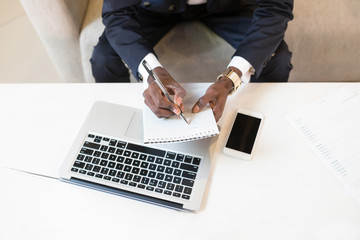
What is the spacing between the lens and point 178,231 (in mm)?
658

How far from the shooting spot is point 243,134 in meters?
0.79

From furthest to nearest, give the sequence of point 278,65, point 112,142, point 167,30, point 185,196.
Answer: point 167,30, point 278,65, point 112,142, point 185,196

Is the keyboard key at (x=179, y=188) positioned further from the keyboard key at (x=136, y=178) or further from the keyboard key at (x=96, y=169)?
the keyboard key at (x=96, y=169)

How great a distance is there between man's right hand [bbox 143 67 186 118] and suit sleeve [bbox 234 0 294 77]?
10.3 inches

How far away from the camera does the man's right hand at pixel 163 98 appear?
77cm

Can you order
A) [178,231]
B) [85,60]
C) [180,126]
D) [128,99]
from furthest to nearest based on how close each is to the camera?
1. [85,60]
2. [128,99]
3. [180,126]
4. [178,231]

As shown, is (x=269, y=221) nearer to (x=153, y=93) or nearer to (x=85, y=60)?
(x=153, y=93)

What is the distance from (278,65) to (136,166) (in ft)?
2.31

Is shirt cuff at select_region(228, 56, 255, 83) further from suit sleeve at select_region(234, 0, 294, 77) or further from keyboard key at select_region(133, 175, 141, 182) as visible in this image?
keyboard key at select_region(133, 175, 141, 182)

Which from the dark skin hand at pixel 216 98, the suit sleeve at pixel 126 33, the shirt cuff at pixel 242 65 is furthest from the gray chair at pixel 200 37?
the dark skin hand at pixel 216 98

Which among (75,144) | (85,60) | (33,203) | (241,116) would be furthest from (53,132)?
(85,60)

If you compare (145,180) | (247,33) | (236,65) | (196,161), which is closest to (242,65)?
(236,65)

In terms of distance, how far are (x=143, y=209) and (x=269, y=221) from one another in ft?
0.91

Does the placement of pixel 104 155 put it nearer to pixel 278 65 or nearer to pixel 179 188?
pixel 179 188
